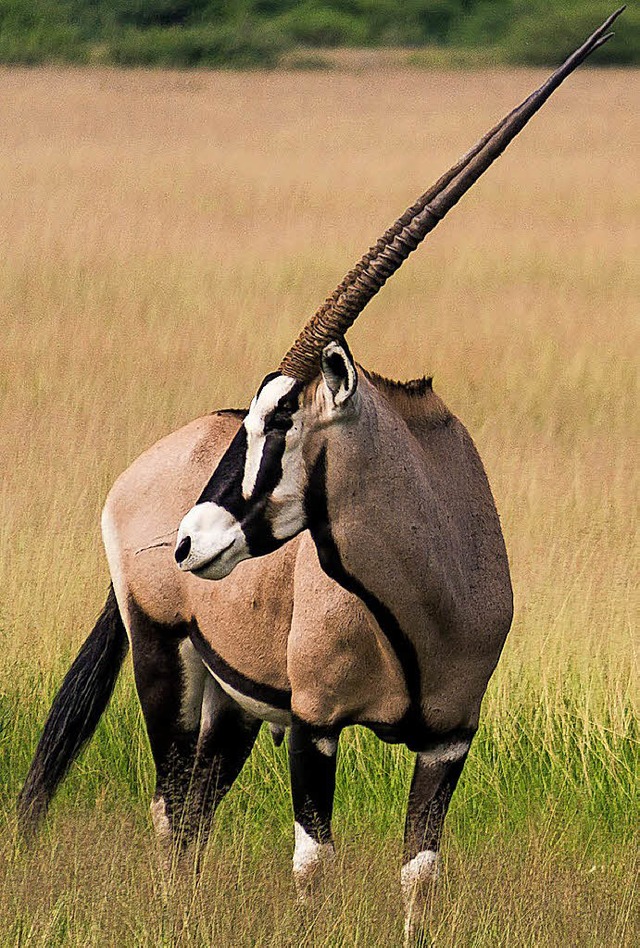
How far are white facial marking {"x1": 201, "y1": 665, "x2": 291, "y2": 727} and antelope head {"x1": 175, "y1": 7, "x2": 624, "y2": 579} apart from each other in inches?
27.9

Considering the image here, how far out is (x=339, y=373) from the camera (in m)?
3.57

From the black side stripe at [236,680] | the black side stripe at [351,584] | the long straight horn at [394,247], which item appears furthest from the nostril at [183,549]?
the black side stripe at [236,680]

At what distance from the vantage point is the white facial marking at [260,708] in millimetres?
4312

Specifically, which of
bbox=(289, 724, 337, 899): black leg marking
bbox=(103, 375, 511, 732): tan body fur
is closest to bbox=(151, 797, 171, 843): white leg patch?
bbox=(103, 375, 511, 732): tan body fur

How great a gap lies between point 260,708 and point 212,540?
820 millimetres

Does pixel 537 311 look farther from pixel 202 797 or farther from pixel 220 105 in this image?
pixel 220 105


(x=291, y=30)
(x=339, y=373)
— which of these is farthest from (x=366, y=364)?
(x=291, y=30)

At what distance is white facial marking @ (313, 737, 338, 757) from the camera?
401 centimetres

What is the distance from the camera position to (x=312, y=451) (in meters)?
3.70

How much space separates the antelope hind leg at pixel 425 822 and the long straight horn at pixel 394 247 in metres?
1.02

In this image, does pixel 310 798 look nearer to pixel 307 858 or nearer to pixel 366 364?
pixel 307 858

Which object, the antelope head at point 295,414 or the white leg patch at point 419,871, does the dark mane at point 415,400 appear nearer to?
the antelope head at point 295,414

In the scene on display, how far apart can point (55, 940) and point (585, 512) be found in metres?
4.47

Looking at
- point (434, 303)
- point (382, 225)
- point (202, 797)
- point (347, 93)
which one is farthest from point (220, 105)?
point (202, 797)
